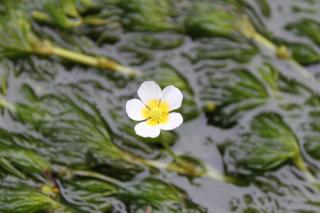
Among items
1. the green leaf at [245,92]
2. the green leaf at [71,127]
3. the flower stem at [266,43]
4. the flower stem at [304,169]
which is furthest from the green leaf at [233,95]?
the green leaf at [71,127]

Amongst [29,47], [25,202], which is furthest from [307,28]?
[25,202]

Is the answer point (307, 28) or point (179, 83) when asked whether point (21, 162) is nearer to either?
point (179, 83)

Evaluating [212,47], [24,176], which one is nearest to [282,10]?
[212,47]

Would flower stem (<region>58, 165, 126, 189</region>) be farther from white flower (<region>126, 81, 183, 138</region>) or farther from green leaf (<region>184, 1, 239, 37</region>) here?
green leaf (<region>184, 1, 239, 37</region>)

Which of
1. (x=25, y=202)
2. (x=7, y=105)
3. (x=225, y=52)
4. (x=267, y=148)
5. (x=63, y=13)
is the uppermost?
(x=63, y=13)

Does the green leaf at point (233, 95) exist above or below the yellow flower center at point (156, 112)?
above

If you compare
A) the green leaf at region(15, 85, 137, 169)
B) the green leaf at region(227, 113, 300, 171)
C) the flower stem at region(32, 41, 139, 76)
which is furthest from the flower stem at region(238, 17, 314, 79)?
the green leaf at region(15, 85, 137, 169)

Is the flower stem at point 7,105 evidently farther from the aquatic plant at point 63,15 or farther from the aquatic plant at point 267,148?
the aquatic plant at point 267,148

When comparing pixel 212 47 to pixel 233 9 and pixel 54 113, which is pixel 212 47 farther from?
pixel 54 113
